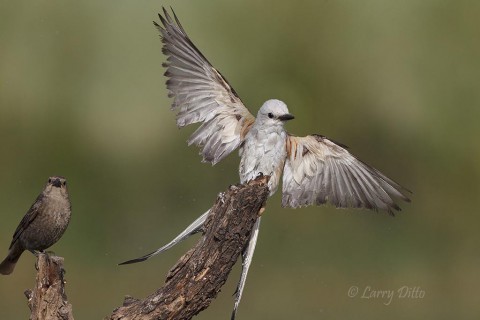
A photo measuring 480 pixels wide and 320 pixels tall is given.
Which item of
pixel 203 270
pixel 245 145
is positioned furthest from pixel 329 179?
pixel 203 270

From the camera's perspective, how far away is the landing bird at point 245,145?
899 cm

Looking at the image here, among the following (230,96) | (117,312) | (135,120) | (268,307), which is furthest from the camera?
(135,120)

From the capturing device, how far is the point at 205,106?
9.12 m

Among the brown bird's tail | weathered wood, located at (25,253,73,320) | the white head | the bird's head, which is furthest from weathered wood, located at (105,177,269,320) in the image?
the brown bird's tail

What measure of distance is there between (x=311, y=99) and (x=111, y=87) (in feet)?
7.84

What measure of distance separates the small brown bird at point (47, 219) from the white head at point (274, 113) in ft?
5.24

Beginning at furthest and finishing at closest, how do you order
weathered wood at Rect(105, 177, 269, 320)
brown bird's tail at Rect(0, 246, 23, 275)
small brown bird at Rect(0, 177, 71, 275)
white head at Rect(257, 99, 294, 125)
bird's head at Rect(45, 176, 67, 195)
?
brown bird's tail at Rect(0, 246, 23, 275)
bird's head at Rect(45, 176, 67, 195)
small brown bird at Rect(0, 177, 71, 275)
white head at Rect(257, 99, 294, 125)
weathered wood at Rect(105, 177, 269, 320)

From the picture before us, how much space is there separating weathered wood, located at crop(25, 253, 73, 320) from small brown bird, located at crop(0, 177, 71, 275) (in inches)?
53.4

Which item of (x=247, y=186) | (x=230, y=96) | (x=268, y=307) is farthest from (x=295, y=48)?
(x=247, y=186)

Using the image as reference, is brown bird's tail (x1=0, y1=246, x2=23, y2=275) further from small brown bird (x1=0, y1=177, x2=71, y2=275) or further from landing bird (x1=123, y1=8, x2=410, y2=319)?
landing bird (x1=123, y1=8, x2=410, y2=319)

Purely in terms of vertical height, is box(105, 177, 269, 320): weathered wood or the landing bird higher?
the landing bird

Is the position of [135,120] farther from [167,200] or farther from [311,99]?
[311,99]

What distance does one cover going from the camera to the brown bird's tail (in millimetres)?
9188

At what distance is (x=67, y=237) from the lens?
46.6 feet
